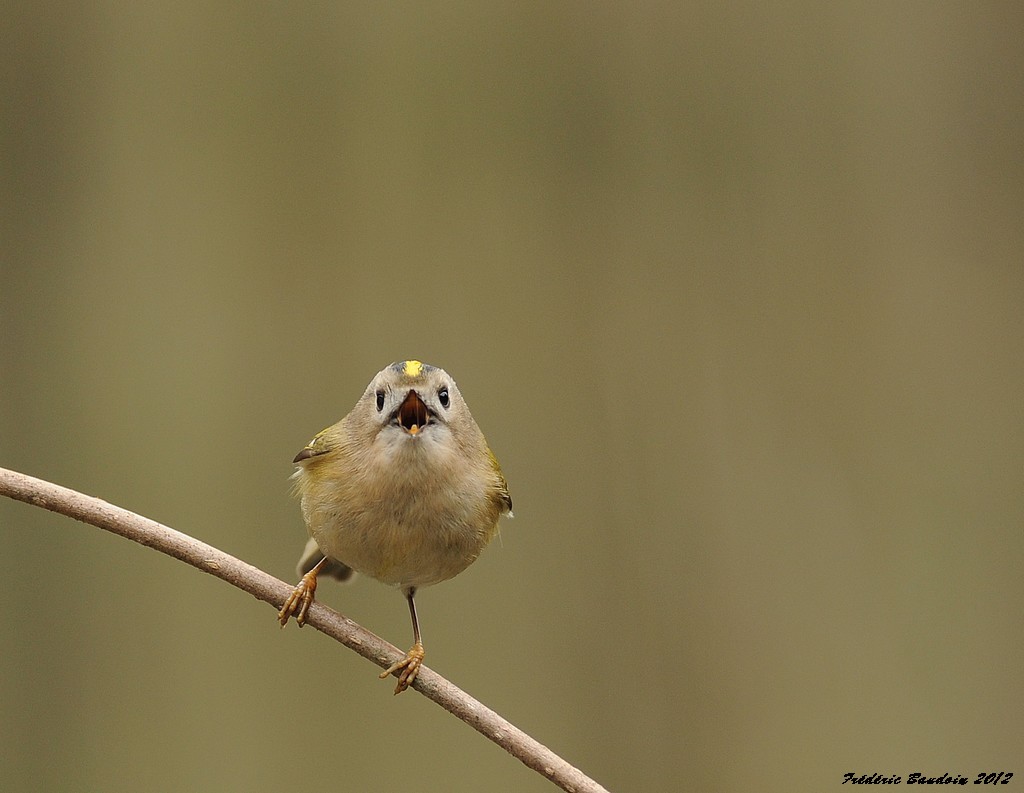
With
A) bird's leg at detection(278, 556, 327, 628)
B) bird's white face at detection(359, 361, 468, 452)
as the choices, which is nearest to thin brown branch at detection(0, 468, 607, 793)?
bird's leg at detection(278, 556, 327, 628)

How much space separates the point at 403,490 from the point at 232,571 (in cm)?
19

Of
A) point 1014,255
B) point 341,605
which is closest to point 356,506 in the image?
point 341,605

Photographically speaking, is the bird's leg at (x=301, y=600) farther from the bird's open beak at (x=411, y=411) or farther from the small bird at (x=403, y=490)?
the bird's open beak at (x=411, y=411)

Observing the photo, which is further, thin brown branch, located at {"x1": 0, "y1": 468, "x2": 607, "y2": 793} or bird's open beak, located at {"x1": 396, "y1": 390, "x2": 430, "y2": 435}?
bird's open beak, located at {"x1": 396, "y1": 390, "x2": 430, "y2": 435}

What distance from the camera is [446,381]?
2.89 ft

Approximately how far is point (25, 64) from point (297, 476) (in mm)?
1000

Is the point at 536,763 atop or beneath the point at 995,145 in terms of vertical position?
beneath

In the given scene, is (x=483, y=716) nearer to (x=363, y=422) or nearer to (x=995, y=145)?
(x=363, y=422)

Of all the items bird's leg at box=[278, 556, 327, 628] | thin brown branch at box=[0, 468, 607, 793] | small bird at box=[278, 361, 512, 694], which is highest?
small bird at box=[278, 361, 512, 694]

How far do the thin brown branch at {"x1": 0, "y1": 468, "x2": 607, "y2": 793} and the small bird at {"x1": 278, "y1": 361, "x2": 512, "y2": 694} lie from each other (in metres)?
0.10

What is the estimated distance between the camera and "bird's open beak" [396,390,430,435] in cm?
84

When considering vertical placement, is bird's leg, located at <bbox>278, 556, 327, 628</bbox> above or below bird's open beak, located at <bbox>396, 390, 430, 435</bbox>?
below

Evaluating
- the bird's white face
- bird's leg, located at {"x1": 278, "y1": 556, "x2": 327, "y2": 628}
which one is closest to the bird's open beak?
the bird's white face

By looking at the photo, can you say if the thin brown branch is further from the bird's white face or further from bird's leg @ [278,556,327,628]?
the bird's white face
